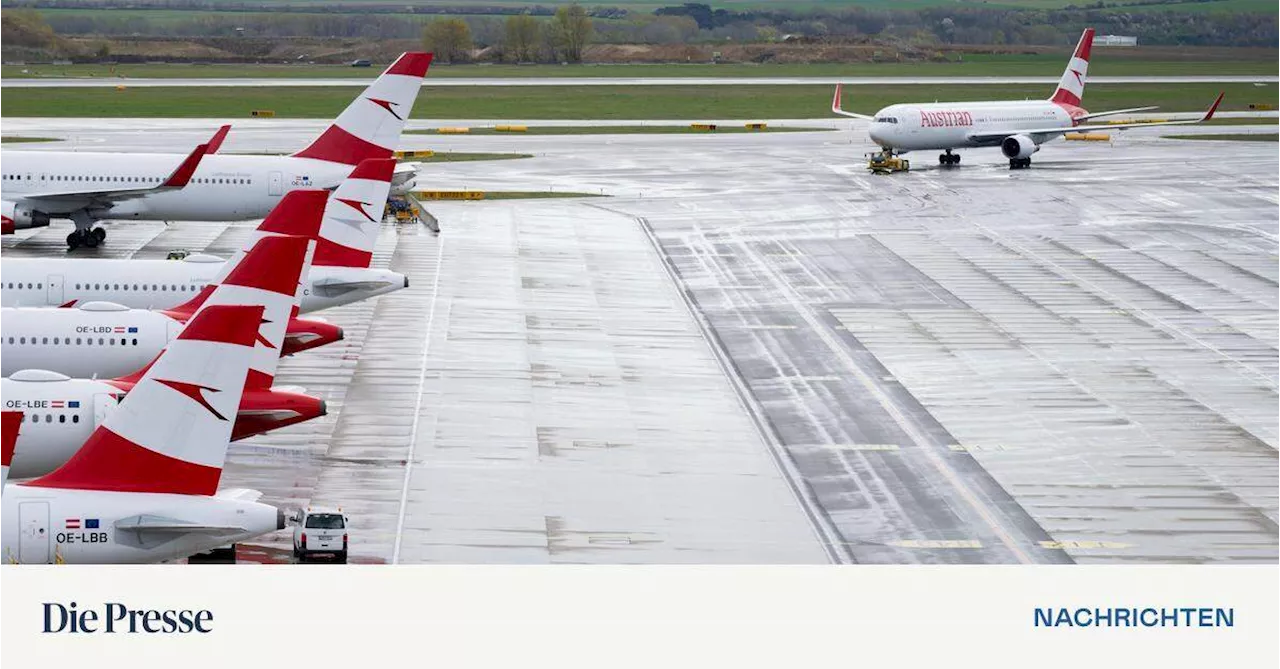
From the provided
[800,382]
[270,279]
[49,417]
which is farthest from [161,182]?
[270,279]

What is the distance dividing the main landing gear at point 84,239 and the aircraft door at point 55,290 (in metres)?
26.7

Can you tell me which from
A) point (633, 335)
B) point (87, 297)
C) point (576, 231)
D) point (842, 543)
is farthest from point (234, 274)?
point (576, 231)

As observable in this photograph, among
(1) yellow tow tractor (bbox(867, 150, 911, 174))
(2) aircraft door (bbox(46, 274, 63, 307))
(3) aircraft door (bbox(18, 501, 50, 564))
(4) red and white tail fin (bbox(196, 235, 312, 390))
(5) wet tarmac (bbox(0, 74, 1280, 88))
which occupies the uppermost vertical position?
(4) red and white tail fin (bbox(196, 235, 312, 390))

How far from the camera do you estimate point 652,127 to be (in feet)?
484

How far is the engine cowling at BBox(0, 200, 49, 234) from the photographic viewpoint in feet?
258

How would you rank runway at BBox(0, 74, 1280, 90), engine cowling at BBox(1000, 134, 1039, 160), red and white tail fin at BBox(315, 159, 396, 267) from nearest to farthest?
red and white tail fin at BBox(315, 159, 396, 267)
engine cowling at BBox(1000, 134, 1039, 160)
runway at BBox(0, 74, 1280, 90)

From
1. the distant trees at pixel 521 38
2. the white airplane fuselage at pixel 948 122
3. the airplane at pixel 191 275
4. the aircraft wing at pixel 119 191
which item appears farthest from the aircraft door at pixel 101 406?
the distant trees at pixel 521 38

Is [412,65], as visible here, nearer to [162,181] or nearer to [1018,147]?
[162,181]

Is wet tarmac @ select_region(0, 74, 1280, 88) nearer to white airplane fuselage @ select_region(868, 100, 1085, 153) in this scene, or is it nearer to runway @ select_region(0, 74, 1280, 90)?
runway @ select_region(0, 74, 1280, 90)

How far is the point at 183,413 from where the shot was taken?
93.1 feet

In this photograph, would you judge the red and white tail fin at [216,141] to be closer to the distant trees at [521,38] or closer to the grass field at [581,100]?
the grass field at [581,100]

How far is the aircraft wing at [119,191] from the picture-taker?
7931 centimetres

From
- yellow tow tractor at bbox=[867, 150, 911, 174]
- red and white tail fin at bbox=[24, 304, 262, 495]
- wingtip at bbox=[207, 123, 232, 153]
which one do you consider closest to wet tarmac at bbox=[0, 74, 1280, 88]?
yellow tow tractor at bbox=[867, 150, 911, 174]

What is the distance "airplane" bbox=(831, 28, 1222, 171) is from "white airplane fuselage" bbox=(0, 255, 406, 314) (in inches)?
2731
